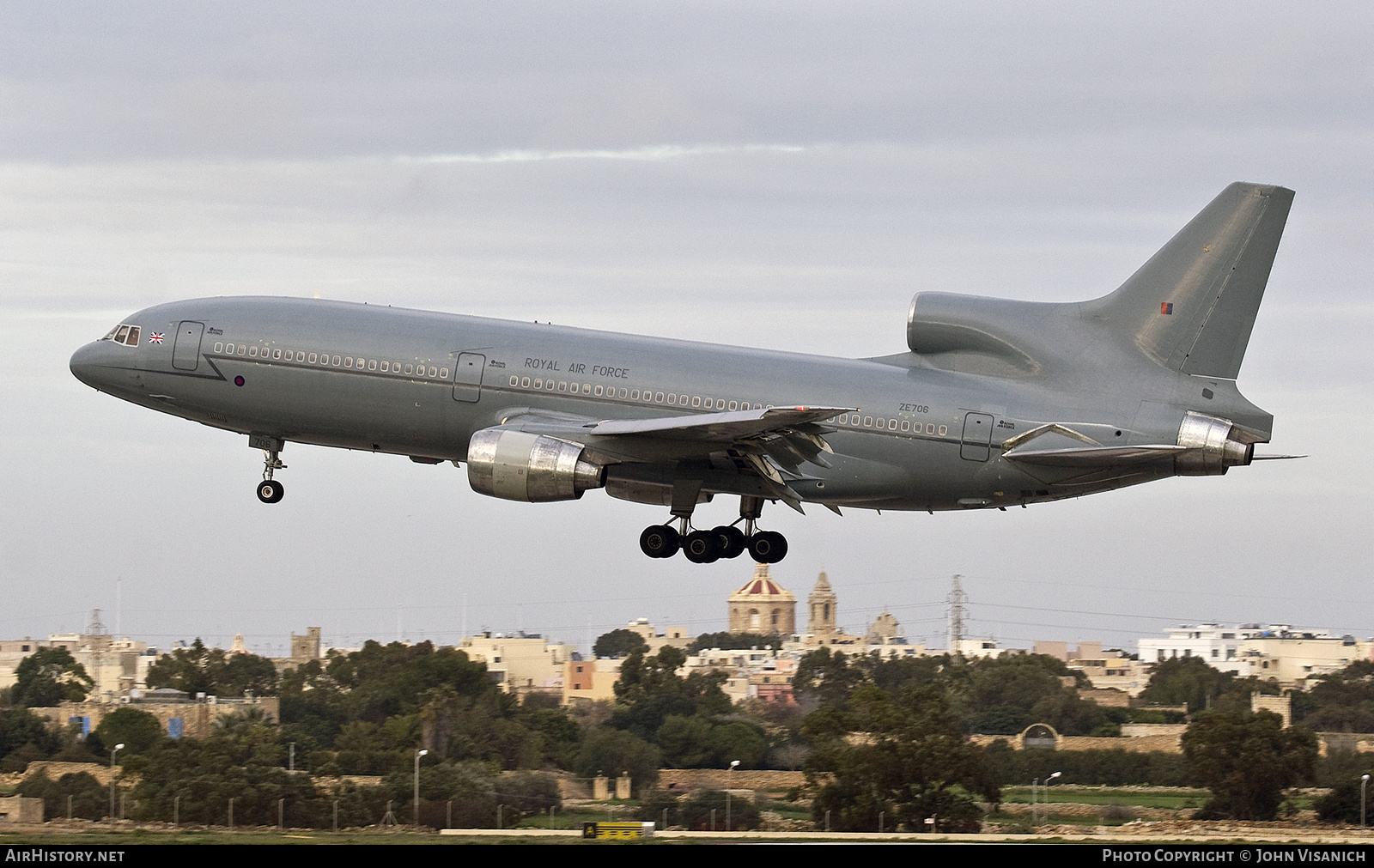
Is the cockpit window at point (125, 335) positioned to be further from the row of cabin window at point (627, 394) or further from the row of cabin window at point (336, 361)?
the row of cabin window at point (627, 394)

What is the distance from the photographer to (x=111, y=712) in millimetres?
93250

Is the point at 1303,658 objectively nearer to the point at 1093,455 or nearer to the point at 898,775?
the point at 898,775

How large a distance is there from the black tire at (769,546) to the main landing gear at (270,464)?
14.1 m

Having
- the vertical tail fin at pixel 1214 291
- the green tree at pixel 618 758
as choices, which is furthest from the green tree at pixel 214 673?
the vertical tail fin at pixel 1214 291

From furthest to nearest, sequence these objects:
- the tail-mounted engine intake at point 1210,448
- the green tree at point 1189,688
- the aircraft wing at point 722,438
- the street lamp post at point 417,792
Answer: the green tree at point 1189,688, the street lamp post at point 417,792, the tail-mounted engine intake at point 1210,448, the aircraft wing at point 722,438

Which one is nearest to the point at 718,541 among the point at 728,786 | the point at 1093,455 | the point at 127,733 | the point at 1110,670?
the point at 1093,455

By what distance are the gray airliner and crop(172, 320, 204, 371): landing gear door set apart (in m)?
0.07

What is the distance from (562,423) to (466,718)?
41.1 meters

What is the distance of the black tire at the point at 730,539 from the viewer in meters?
52.6

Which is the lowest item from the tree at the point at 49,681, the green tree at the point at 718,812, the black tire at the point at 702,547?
the green tree at the point at 718,812

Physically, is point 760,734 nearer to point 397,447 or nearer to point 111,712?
point 111,712

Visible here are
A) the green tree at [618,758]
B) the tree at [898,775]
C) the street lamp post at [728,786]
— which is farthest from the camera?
the green tree at [618,758]

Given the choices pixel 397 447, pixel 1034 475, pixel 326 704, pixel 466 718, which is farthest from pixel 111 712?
pixel 1034 475

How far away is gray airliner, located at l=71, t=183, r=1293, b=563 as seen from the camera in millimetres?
48062
